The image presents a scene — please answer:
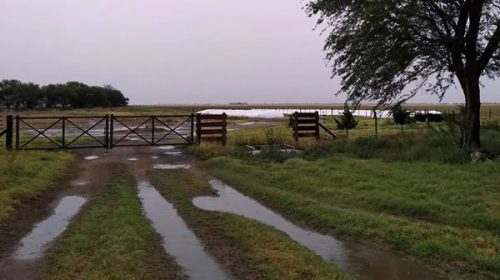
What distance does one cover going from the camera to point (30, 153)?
20.5m

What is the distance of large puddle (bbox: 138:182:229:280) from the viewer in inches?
278

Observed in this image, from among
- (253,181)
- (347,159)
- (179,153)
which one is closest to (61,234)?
(253,181)

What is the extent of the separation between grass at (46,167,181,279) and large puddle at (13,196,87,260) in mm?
236

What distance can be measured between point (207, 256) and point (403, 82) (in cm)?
1481

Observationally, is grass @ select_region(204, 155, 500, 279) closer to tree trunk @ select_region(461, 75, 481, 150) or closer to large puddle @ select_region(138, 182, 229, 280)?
large puddle @ select_region(138, 182, 229, 280)

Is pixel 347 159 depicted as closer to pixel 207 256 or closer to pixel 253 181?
pixel 253 181

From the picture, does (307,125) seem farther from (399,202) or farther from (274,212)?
(399,202)

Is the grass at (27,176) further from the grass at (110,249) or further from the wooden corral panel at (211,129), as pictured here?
the wooden corral panel at (211,129)

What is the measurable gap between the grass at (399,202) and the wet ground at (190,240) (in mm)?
459

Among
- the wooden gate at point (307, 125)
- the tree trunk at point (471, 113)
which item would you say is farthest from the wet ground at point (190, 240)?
the wooden gate at point (307, 125)

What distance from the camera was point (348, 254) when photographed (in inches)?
312

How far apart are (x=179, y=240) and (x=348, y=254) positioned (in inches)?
110

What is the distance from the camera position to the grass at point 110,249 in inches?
270

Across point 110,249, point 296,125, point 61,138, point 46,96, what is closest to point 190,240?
point 110,249
